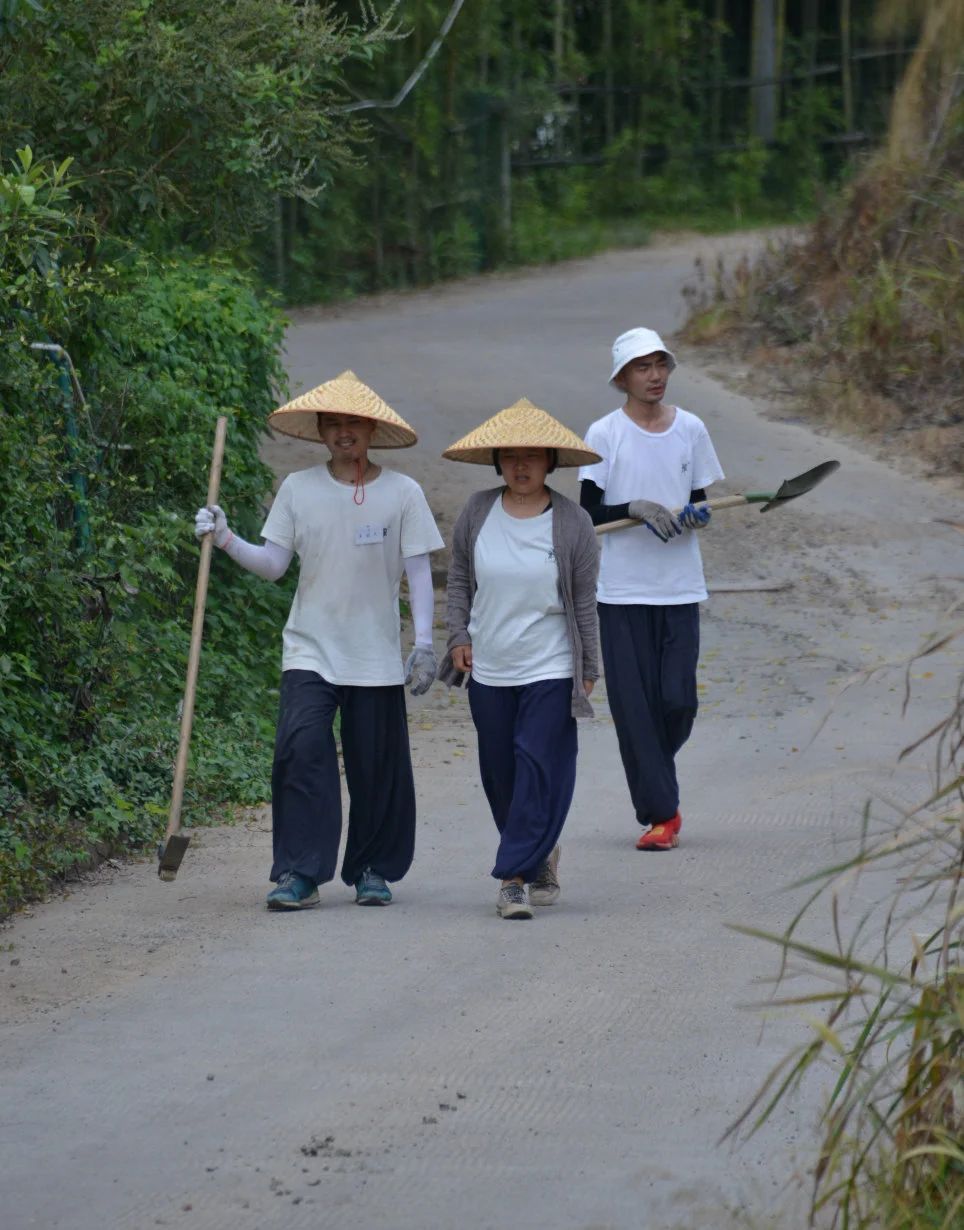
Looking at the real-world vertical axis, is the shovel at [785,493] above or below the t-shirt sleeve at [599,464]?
below

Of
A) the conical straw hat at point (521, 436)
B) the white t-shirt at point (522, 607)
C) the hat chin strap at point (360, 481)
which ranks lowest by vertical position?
the white t-shirt at point (522, 607)

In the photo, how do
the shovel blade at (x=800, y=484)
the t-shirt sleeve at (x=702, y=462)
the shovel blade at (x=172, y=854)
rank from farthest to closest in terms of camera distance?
the shovel blade at (x=800, y=484)
the t-shirt sleeve at (x=702, y=462)
the shovel blade at (x=172, y=854)

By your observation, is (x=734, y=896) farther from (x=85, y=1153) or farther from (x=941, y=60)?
(x=941, y=60)

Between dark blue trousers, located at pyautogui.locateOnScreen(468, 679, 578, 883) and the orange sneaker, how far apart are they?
36.5 inches

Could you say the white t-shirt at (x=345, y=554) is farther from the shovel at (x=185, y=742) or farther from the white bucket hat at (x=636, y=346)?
the white bucket hat at (x=636, y=346)

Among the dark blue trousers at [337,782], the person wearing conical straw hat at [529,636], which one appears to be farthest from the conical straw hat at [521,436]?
the dark blue trousers at [337,782]

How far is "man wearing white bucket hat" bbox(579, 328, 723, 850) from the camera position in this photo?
8.29m

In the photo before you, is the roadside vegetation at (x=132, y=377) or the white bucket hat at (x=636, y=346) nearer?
the roadside vegetation at (x=132, y=377)

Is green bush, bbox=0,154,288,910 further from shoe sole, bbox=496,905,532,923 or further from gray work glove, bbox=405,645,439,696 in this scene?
shoe sole, bbox=496,905,532,923

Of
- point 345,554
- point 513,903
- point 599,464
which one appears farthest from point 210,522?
point 599,464

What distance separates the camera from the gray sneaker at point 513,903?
7.16 meters

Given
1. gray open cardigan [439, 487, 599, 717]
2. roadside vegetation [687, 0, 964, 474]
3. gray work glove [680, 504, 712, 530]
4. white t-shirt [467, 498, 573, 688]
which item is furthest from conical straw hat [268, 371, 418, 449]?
roadside vegetation [687, 0, 964, 474]

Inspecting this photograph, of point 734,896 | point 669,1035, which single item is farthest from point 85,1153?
point 734,896

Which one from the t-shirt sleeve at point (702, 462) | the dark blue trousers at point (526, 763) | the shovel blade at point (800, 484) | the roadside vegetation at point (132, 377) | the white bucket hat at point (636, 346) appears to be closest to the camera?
the dark blue trousers at point (526, 763)
